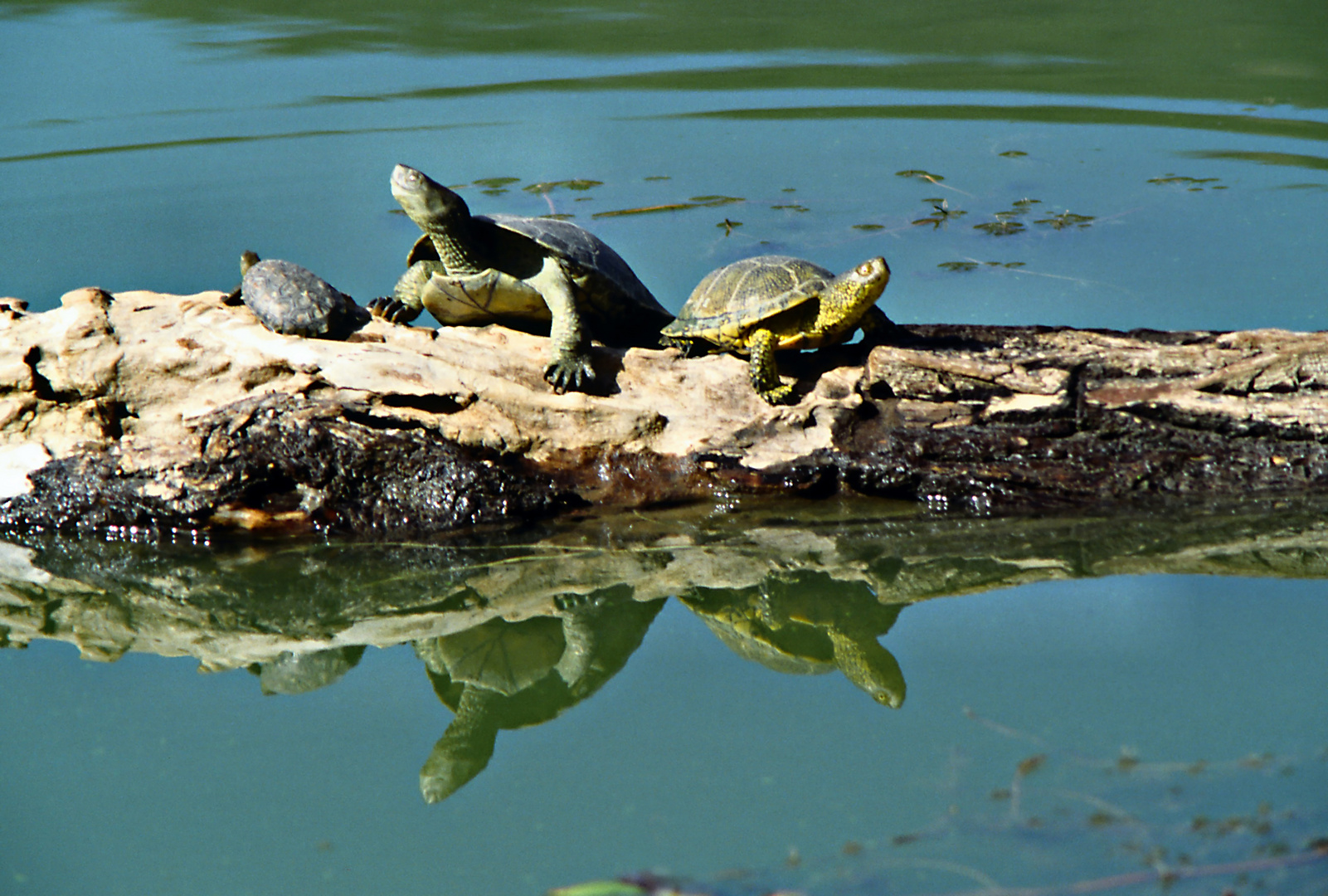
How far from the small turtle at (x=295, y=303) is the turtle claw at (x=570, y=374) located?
25.9 inches

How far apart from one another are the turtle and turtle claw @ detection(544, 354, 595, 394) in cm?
19

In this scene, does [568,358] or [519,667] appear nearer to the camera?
[519,667]

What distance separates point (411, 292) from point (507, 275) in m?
0.42

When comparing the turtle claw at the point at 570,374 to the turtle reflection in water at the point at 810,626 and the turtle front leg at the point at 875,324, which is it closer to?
the turtle reflection in water at the point at 810,626

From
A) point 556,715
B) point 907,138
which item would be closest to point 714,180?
point 907,138

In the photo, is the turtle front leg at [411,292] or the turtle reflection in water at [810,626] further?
the turtle front leg at [411,292]

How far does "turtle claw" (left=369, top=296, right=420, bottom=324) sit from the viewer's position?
3.62 m

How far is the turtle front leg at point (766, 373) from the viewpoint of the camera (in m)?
3.27

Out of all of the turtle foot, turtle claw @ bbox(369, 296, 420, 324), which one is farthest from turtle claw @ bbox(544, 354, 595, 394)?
turtle claw @ bbox(369, 296, 420, 324)

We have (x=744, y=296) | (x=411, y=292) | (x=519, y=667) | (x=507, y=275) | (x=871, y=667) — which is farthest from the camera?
(x=411, y=292)

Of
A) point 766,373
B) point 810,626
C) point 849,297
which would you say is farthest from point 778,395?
point 810,626

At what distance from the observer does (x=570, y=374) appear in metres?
3.28

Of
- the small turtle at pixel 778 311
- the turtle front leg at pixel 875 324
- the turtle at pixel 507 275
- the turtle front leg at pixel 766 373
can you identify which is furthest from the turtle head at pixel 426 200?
the turtle front leg at pixel 875 324

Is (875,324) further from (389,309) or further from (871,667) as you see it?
(389,309)
